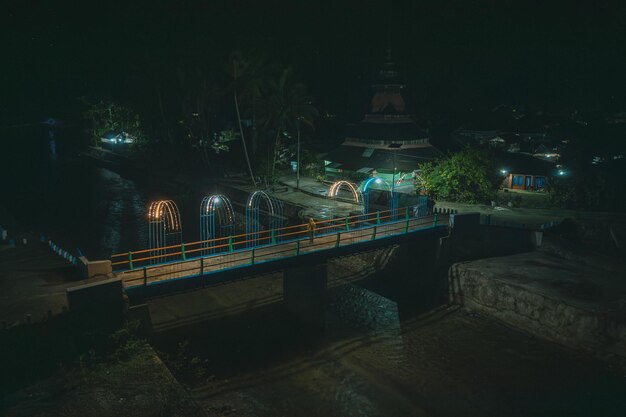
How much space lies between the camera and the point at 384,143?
187 ft

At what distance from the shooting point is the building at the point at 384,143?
180ft

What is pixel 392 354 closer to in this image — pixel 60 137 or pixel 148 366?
pixel 148 366

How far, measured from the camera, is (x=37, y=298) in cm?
2214

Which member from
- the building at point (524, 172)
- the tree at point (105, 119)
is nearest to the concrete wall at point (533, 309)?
the building at point (524, 172)

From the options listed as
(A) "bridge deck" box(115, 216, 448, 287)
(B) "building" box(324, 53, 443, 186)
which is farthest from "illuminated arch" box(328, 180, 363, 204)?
(A) "bridge deck" box(115, 216, 448, 287)

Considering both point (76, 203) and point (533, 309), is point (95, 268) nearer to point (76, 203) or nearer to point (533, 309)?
point (533, 309)

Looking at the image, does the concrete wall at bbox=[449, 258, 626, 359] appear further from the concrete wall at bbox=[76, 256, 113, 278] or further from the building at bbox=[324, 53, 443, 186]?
the building at bbox=[324, 53, 443, 186]

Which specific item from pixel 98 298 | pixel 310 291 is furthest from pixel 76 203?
pixel 98 298

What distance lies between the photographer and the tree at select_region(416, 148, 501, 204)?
47375 mm

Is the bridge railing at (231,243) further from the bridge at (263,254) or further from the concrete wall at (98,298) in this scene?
the concrete wall at (98,298)

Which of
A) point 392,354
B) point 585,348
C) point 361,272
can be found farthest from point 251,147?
point 585,348

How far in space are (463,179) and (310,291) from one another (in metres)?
24.0

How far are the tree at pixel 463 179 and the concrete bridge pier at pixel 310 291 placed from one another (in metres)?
22.3

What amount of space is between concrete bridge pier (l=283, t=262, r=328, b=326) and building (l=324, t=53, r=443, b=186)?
25218 millimetres
